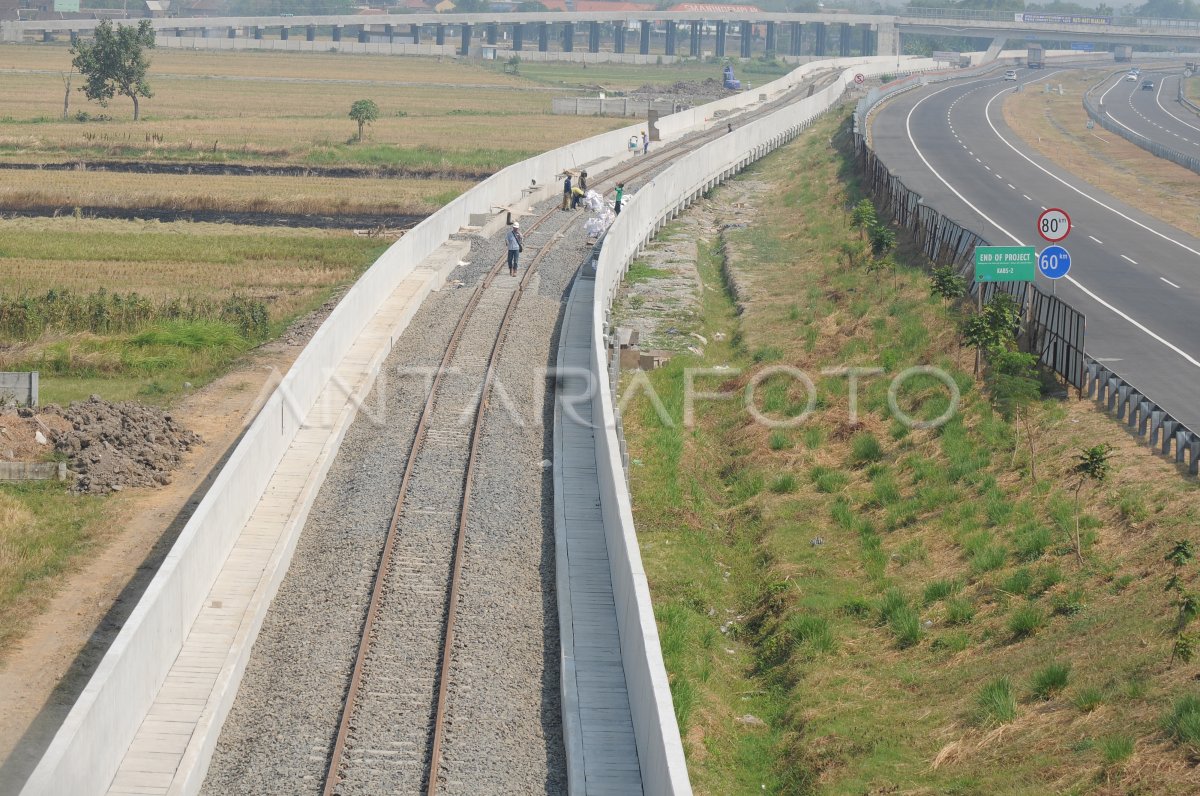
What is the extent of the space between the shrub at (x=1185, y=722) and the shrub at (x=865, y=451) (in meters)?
11.7

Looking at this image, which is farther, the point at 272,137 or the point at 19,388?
the point at 272,137

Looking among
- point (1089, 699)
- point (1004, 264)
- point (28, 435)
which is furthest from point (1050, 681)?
point (28, 435)

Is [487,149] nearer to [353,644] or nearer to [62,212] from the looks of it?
[62,212]

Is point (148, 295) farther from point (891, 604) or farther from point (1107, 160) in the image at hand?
Result: point (1107, 160)

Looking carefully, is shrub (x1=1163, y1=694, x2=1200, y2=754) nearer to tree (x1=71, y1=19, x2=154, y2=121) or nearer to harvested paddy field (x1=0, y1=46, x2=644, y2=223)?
harvested paddy field (x1=0, y1=46, x2=644, y2=223)

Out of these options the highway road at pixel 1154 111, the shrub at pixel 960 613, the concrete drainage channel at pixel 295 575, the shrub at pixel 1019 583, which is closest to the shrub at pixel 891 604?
the shrub at pixel 960 613

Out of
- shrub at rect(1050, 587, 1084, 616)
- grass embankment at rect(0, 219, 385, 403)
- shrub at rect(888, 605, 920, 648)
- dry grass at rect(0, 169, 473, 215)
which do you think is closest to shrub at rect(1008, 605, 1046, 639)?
shrub at rect(1050, 587, 1084, 616)

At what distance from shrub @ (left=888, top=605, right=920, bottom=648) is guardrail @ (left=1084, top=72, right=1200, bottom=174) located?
48616mm

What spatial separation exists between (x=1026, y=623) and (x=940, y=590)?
2.15 meters

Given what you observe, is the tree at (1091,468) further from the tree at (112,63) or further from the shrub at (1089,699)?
the tree at (112,63)

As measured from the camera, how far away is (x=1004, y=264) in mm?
24625

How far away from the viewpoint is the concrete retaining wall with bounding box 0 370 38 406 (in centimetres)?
2633

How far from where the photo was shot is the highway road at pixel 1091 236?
26.5 meters

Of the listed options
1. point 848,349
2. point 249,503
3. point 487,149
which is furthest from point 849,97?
point 249,503
